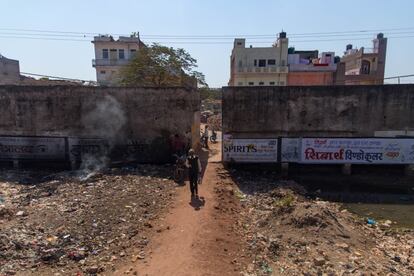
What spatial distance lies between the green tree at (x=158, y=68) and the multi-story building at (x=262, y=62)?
76.3 ft

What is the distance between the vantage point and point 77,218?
9.60 meters

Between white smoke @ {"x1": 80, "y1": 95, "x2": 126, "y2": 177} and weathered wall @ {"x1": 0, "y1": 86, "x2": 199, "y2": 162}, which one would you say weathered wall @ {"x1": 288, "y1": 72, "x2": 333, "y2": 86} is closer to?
weathered wall @ {"x1": 0, "y1": 86, "x2": 199, "y2": 162}

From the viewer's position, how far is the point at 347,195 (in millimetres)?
14555

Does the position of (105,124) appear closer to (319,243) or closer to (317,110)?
(317,110)

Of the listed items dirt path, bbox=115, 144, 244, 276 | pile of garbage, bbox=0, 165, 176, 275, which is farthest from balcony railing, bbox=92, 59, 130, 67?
dirt path, bbox=115, 144, 244, 276

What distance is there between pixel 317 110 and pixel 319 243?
32.3ft

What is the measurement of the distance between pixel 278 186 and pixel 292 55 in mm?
37347

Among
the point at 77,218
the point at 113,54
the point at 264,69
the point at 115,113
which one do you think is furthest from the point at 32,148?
the point at 264,69

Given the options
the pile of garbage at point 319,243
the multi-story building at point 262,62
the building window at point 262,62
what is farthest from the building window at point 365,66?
the pile of garbage at point 319,243

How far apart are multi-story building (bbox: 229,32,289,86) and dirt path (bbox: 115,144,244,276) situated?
127ft

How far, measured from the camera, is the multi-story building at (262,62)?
4744 centimetres

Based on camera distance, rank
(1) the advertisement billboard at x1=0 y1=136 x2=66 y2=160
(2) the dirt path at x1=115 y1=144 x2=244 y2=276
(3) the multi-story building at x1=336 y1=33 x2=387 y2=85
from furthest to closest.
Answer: (3) the multi-story building at x1=336 y1=33 x2=387 y2=85
(1) the advertisement billboard at x1=0 y1=136 x2=66 y2=160
(2) the dirt path at x1=115 y1=144 x2=244 y2=276

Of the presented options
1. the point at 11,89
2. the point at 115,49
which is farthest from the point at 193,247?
the point at 115,49

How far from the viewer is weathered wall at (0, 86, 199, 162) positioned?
16.4m
